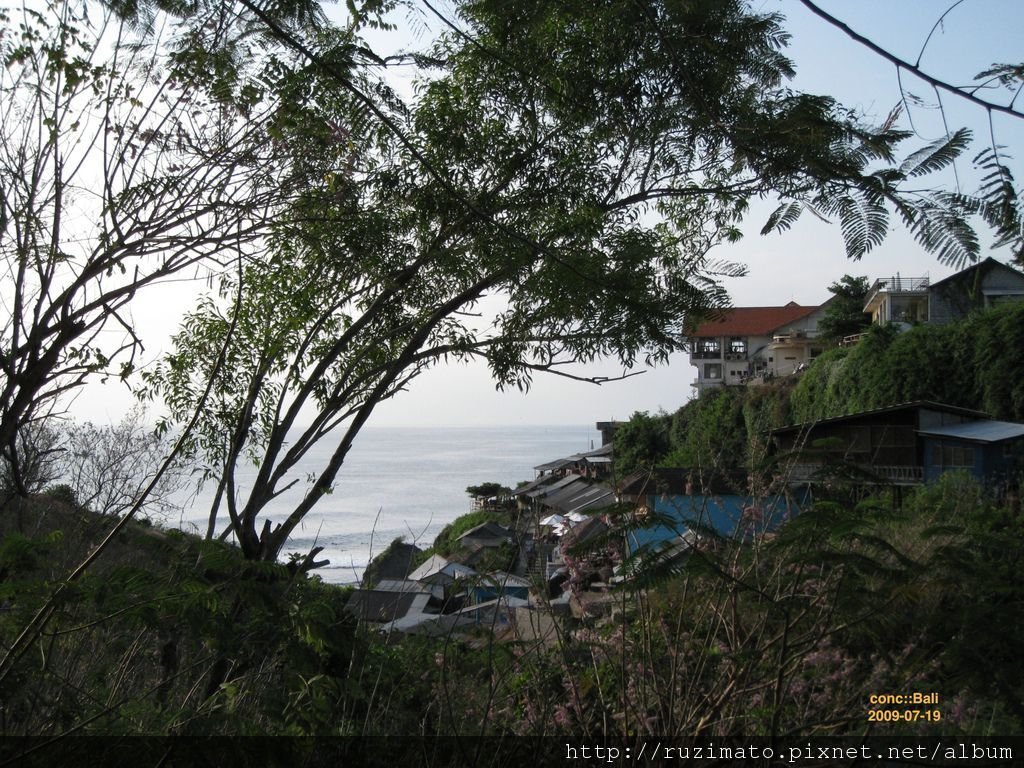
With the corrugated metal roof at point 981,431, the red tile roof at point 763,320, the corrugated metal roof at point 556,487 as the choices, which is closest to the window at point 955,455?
the corrugated metal roof at point 981,431

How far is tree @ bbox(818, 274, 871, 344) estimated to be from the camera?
26703 millimetres

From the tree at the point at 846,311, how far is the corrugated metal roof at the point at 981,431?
1052cm

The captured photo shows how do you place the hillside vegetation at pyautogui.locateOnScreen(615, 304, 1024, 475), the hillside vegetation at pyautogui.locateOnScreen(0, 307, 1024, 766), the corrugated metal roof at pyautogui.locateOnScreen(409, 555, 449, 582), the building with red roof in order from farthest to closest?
the building with red roof → the hillside vegetation at pyautogui.locateOnScreen(615, 304, 1024, 475) → the corrugated metal roof at pyautogui.locateOnScreen(409, 555, 449, 582) → the hillside vegetation at pyautogui.locateOnScreen(0, 307, 1024, 766)

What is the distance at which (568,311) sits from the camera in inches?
184

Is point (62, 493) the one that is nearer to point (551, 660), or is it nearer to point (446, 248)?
point (446, 248)

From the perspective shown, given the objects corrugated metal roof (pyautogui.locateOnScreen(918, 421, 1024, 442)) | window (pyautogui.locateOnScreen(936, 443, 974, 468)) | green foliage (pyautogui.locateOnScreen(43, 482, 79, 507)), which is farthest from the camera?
window (pyautogui.locateOnScreen(936, 443, 974, 468))

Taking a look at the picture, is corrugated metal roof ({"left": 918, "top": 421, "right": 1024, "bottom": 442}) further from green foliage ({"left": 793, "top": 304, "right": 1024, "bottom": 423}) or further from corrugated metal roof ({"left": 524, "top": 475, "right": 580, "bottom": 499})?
corrugated metal roof ({"left": 524, "top": 475, "right": 580, "bottom": 499})

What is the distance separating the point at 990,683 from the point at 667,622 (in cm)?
75

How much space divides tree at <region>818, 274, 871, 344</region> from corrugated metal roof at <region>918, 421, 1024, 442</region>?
1052 cm

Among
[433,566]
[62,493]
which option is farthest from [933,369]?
[62,493]

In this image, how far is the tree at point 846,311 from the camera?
2670 centimetres

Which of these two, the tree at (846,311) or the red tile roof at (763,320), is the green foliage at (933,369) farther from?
the red tile roof at (763,320)

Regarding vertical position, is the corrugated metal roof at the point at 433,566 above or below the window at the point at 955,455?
below

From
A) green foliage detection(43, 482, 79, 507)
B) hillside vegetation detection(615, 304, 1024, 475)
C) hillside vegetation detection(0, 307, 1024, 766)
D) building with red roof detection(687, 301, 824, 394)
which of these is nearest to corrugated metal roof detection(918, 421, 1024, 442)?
hillside vegetation detection(615, 304, 1024, 475)
